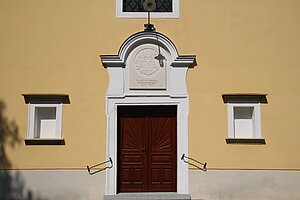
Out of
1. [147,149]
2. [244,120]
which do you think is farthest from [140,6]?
Answer: [244,120]

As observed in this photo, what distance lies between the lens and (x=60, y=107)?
8.13 m

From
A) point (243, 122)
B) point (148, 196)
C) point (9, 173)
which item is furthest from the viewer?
point (243, 122)

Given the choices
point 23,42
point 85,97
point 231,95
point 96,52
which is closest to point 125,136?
point 85,97

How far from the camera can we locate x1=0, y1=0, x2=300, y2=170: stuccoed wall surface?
8.04 m

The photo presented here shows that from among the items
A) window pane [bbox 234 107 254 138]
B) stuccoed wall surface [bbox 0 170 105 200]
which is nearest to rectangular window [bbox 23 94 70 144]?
stuccoed wall surface [bbox 0 170 105 200]

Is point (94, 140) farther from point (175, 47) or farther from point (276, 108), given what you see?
point (276, 108)

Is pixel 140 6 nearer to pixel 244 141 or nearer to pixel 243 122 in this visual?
pixel 243 122

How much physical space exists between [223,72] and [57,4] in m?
4.38

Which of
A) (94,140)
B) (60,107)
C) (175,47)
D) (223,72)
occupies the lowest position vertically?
(94,140)

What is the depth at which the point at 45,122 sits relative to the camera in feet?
27.3

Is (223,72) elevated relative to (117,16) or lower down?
lower down

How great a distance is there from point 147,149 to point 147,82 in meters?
1.62

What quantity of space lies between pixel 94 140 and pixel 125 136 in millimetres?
764

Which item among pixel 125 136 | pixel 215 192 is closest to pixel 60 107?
pixel 125 136
